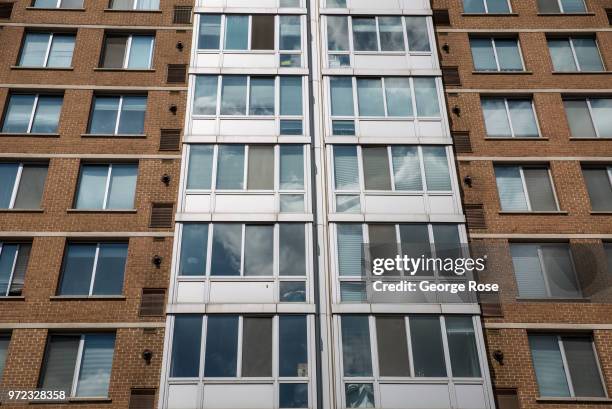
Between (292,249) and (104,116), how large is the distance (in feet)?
27.9

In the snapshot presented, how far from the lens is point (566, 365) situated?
1530cm

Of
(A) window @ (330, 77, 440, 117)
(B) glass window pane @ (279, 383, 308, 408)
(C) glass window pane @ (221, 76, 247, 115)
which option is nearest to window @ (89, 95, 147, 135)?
(C) glass window pane @ (221, 76, 247, 115)

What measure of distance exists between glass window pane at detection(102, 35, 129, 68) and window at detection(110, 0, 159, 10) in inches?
60.1

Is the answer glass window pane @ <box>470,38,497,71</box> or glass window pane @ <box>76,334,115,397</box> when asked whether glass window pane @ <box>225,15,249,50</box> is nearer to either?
glass window pane @ <box>470,38,497,71</box>

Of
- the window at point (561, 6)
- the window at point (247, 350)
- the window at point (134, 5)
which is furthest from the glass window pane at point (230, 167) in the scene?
the window at point (561, 6)

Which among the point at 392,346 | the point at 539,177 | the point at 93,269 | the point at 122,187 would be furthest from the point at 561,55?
the point at 93,269

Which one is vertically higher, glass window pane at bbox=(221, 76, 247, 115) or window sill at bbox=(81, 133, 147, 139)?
glass window pane at bbox=(221, 76, 247, 115)

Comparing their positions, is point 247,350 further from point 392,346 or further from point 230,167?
point 230,167

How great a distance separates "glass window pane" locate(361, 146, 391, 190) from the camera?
17.4 meters

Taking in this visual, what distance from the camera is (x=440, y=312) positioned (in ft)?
50.8

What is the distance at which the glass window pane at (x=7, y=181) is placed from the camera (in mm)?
17302

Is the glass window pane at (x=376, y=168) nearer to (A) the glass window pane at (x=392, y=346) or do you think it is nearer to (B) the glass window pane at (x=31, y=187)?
(A) the glass window pane at (x=392, y=346)

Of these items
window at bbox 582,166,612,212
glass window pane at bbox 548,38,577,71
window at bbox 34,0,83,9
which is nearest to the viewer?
window at bbox 582,166,612,212

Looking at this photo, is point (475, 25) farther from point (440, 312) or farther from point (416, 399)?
point (416, 399)
